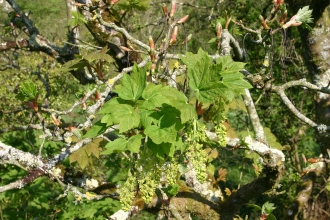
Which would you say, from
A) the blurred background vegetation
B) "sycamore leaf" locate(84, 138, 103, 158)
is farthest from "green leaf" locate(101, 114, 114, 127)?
"sycamore leaf" locate(84, 138, 103, 158)

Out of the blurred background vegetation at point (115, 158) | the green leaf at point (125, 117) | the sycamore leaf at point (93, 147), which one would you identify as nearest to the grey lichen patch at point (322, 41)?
the blurred background vegetation at point (115, 158)

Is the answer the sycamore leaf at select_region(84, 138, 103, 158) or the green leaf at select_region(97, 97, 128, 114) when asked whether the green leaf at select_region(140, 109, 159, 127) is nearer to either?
the green leaf at select_region(97, 97, 128, 114)

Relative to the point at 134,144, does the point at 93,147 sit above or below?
below

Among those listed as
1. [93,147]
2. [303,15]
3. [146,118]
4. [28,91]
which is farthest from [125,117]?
[93,147]

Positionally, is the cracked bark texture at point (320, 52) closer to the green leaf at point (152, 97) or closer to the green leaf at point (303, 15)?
the green leaf at point (303, 15)

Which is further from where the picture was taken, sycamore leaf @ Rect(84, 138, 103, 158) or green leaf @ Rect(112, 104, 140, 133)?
sycamore leaf @ Rect(84, 138, 103, 158)

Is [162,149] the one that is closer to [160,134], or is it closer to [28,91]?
[160,134]

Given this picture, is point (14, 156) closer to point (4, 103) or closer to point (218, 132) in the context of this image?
point (218, 132)
